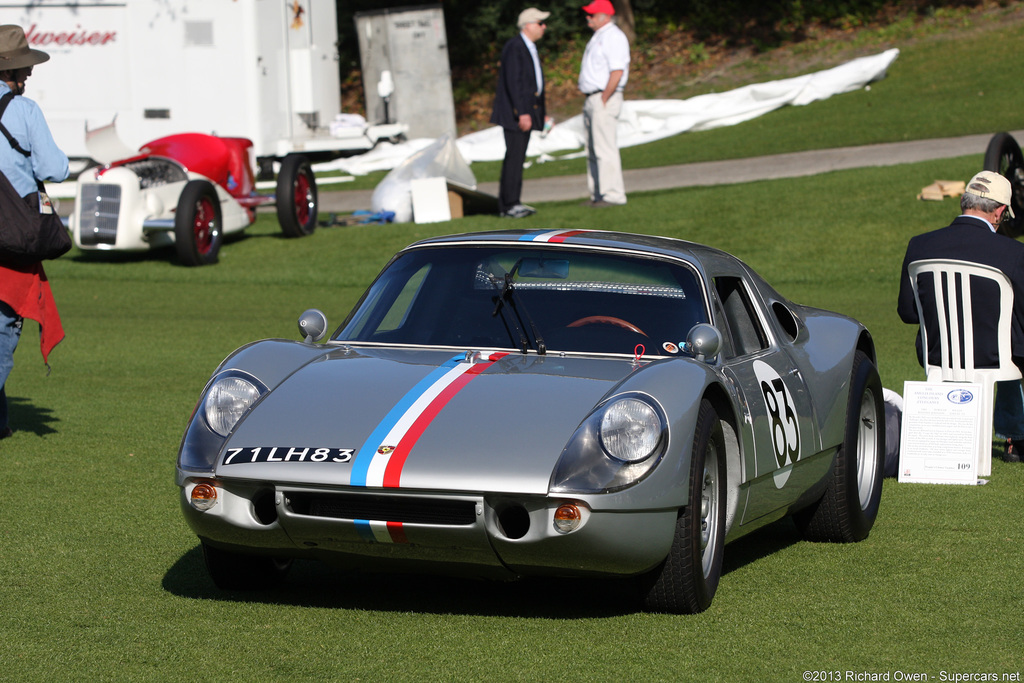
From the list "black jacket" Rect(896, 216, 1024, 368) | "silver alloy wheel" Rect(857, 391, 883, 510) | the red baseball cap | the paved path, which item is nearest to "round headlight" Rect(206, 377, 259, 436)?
"silver alloy wheel" Rect(857, 391, 883, 510)

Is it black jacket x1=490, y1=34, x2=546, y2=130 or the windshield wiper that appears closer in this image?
the windshield wiper

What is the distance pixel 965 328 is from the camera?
6910mm

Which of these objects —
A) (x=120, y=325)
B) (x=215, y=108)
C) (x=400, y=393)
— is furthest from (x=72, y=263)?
(x=400, y=393)

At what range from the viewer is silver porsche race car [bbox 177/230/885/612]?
3.98m

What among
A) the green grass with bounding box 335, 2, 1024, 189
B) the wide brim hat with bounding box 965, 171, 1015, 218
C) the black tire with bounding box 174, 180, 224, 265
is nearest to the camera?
the wide brim hat with bounding box 965, 171, 1015, 218

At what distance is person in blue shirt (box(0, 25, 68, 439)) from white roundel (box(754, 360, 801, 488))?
3.70m

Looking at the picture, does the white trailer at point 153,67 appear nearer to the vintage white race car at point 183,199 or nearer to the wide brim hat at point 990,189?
the vintage white race car at point 183,199

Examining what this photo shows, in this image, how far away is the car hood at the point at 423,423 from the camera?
397 cm

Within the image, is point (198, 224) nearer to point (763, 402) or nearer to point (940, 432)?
point (940, 432)

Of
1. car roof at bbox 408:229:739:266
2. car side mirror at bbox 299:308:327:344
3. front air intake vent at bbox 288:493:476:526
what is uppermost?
car roof at bbox 408:229:739:266

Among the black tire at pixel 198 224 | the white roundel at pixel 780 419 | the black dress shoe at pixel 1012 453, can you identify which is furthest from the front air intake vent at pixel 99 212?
the white roundel at pixel 780 419

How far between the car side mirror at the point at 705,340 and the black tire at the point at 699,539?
0.78 ft

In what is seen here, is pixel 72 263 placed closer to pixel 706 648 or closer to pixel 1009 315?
pixel 1009 315

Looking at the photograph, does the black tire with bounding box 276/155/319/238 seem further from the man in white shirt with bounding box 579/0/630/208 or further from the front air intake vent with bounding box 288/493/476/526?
the front air intake vent with bounding box 288/493/476/526
